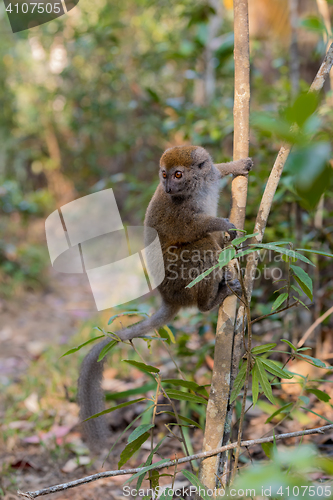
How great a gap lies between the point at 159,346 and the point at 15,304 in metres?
A: 3.28

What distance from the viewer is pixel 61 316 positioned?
23.0 ft

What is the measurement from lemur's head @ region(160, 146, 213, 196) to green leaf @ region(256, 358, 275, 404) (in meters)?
1.61

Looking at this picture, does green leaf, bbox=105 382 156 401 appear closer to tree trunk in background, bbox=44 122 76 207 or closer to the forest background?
the forest background

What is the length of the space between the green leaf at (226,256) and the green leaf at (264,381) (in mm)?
599

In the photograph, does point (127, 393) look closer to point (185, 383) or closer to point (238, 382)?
point (185, 383)

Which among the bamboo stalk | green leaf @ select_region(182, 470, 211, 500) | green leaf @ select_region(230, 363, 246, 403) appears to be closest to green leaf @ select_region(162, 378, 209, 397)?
the bamboo stalk

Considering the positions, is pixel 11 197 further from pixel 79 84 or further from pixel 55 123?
pixel 55 123

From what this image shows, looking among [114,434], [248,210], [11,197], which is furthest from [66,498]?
[11,197]

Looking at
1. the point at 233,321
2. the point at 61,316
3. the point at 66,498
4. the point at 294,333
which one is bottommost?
the point at 61,316

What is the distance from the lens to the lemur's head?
120 inches

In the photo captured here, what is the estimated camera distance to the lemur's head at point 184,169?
305 cm

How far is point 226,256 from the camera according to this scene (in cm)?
146

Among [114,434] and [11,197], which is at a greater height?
[11,197]

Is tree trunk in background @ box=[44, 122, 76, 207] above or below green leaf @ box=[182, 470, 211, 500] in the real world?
above
